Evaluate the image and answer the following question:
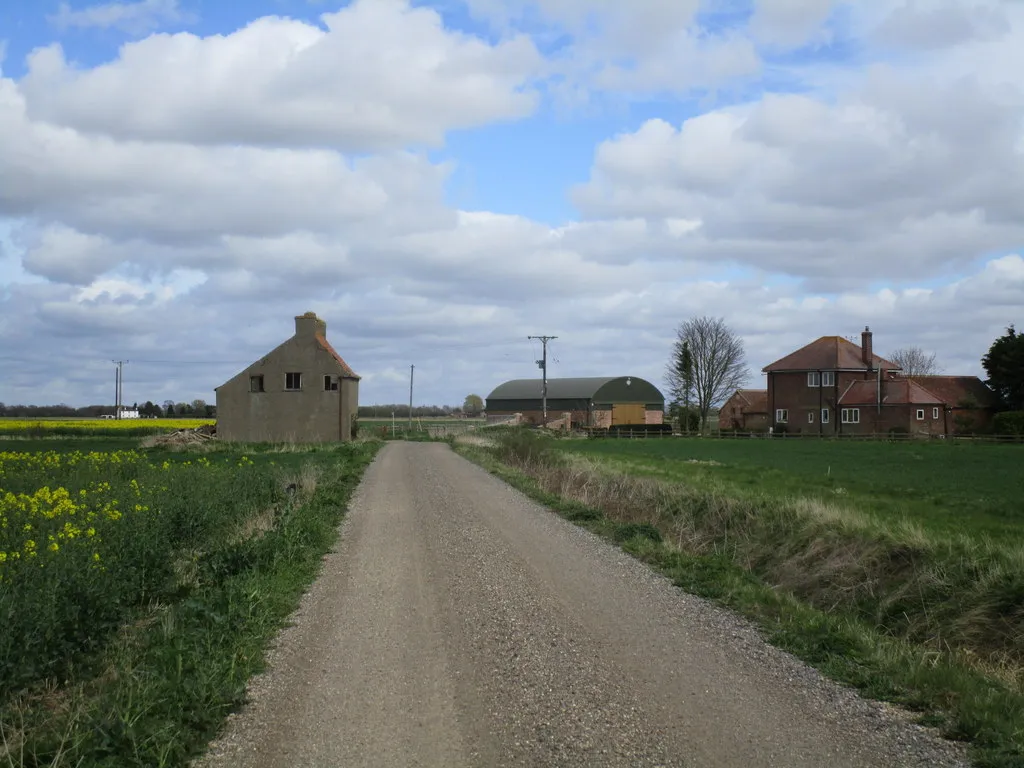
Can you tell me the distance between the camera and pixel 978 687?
24.8 feet

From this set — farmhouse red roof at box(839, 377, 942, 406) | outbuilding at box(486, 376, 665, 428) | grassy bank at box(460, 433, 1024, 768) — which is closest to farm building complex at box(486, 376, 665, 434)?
outbuilding at box(486, 376, 665, 428)

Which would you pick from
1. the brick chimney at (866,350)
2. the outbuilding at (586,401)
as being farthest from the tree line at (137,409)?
the brick chimney at (866,350)

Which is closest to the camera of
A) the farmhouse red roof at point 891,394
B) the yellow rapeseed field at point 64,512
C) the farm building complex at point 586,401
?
the yellow rapeseed field at point 64,512

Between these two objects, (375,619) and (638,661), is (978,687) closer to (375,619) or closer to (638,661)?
(638,661)

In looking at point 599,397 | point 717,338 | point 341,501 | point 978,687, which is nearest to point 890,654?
point 978,687

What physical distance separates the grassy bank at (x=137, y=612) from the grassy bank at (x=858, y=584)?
16.7ft

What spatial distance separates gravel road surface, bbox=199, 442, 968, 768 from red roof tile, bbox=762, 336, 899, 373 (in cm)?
6976

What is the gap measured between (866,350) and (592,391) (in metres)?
40.3

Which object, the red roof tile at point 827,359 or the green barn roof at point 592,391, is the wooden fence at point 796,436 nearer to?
the red roof tile at point 827,359

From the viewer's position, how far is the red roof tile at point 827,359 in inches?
3031

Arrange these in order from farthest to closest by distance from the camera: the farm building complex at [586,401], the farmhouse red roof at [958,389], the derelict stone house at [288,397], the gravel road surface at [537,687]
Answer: the farm building complex at [586,401] < the farmhouse red roof at [958,389] < the derelict stone house at [288,397] < the gravel road surface at [537,687]

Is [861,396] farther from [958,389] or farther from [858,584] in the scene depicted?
[858,584]

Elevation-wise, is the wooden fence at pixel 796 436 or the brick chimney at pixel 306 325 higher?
the brick chimney at pixel 306 325

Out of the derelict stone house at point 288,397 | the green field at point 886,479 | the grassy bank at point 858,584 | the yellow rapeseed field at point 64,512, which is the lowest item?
the grassy bank at point 858,584
